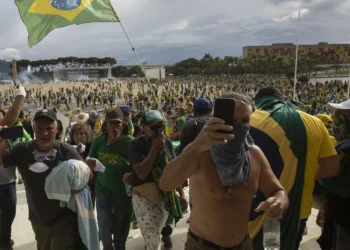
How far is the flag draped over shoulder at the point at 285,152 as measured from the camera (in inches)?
88.6

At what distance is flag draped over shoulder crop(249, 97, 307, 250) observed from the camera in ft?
7.38

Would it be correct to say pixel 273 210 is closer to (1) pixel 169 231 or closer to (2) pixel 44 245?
(2) pixel 44 245

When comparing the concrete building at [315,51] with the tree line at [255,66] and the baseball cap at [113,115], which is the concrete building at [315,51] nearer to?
the tree line at [255,66]

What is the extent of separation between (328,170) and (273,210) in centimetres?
99

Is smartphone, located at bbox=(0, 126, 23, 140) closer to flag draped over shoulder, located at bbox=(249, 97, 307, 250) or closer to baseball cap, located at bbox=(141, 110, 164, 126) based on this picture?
baseball cap, located at bbox=(141, 110, 164, 126)

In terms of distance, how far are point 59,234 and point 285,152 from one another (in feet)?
5.51

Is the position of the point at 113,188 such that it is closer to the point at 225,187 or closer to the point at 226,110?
the point at 225,187

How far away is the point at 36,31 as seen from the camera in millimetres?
3977

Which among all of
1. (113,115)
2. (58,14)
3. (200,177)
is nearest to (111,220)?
(113,115)

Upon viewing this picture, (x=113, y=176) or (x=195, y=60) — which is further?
(x=195, y=60)

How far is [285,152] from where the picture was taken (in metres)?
2.25

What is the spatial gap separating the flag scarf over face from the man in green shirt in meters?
1.55

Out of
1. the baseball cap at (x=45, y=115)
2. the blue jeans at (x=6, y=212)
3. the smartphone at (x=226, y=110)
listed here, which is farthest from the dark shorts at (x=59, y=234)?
the smartphone at (x=226, y=110)

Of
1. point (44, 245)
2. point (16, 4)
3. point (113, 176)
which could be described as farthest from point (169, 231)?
point (16, 4)
